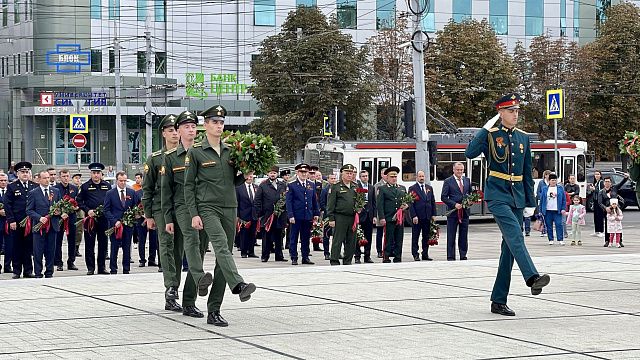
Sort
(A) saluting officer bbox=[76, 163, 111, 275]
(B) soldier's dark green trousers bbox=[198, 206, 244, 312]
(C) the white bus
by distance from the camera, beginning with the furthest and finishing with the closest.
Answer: (C) the white bus, (A) saluting officer bbox=[76, 163, 111, 275], (B) soldier's dark green trousers bbox=[198, 206, 244, 312]

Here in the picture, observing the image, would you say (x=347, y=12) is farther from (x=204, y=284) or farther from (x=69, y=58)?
(x=204, y=284)

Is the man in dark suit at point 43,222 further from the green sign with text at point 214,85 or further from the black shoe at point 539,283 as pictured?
the green sign with text at point 214,85

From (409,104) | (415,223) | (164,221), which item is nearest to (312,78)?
(409,104)

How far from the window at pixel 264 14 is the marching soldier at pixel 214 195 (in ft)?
193

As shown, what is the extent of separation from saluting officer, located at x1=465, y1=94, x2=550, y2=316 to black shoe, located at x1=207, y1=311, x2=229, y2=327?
2.63m

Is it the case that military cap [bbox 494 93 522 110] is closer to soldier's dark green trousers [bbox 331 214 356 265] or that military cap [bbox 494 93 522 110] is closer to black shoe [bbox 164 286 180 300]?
black shoe [bbox 164 286 180 300]

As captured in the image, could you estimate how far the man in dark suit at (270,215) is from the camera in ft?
72.1

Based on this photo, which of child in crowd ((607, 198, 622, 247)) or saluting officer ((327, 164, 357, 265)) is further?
child in crowd ((607, 198, 622, 247))

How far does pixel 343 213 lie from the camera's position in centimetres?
1955

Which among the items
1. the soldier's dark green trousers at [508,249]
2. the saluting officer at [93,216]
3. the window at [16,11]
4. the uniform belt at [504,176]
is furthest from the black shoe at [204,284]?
the window at [16,11]

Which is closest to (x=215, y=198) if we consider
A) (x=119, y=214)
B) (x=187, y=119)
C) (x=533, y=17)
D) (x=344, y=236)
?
(x=187, y=119)

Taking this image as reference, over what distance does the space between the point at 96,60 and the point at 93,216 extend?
4902 cm

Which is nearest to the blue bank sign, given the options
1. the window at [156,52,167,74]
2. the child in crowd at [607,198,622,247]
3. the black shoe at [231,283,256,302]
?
the window at [156,52,167,74]

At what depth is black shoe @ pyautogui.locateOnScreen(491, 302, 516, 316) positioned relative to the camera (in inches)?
416
